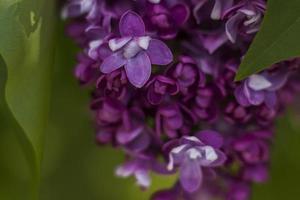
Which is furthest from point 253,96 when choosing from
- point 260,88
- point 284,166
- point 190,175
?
point 284,166

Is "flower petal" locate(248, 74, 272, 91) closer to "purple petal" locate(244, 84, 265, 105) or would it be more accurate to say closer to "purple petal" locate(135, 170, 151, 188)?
"purple petal" locate(244, 84, 265, 105)

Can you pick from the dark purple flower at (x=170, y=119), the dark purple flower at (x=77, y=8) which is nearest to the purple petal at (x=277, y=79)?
the dark purple flower at (x=170, y=119)

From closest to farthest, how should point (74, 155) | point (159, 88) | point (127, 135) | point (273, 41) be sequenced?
1. point (273, 41)
2. point (159, 88)
3. point (127, 135)
4. point (74, 155)

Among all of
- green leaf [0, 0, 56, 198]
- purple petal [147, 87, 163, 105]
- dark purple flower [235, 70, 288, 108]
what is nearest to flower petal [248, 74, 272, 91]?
dark purple flower [235, 70, 288, 108]

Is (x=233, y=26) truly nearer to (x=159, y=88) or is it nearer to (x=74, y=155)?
(x=159, y=88)

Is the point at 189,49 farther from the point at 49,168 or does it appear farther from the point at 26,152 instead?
the point at 49,168

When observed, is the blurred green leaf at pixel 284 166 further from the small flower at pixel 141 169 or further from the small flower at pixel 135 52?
the small flower at pixel 135 52
